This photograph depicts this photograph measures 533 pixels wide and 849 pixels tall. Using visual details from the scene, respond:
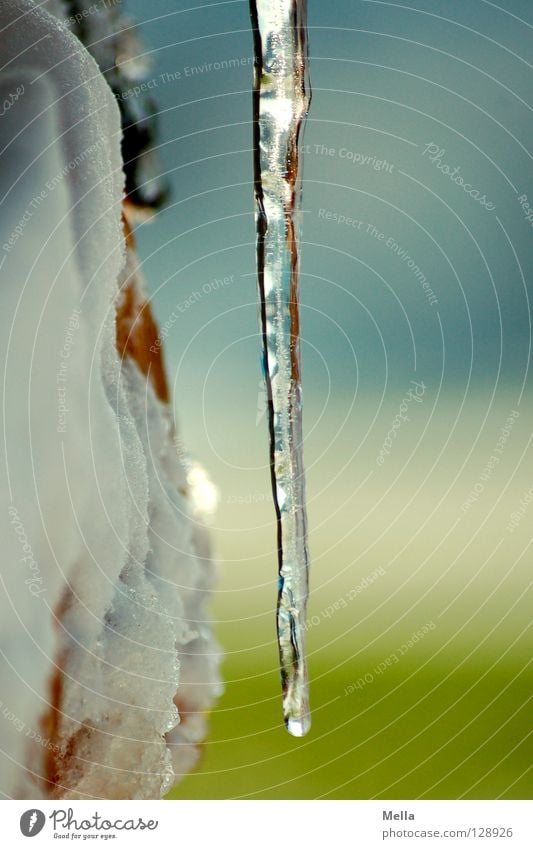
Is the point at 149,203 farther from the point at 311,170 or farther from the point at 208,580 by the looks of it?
the point at 208,580

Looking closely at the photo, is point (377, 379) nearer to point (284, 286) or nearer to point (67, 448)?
point (284, 286)

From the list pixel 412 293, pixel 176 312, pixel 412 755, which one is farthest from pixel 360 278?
pixel 412 755

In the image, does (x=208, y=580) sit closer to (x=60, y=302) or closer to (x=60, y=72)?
(x=60, y=302)
